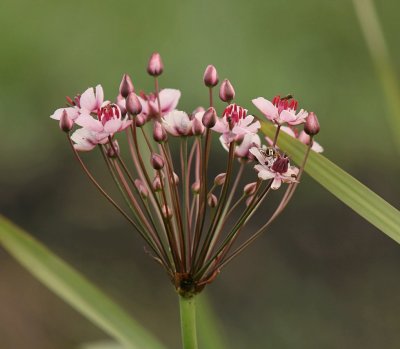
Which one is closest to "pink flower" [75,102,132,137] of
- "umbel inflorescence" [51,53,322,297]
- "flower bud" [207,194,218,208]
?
"umbel inflorescence" [51,53,322,297]

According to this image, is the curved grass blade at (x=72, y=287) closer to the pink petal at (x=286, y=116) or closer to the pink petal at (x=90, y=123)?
the pink petal at (x=90, y=123)

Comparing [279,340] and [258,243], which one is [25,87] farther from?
[279,340]

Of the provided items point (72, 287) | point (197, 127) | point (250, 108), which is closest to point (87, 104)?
point (197, 127)

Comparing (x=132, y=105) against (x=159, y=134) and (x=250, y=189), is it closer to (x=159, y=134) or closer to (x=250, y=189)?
(x=159, y=134)

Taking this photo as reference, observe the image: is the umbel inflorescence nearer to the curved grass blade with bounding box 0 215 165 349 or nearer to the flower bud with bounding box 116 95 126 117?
the flower bud with bounding box 116 95 126 117

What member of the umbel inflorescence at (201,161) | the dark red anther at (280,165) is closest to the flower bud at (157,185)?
the umbel inflorescence at (201,161)
